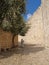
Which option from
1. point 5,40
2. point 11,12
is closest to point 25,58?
point 11,12

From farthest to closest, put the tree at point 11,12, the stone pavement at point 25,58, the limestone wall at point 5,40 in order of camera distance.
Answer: the limestone wall at point 5,40
the tree at point 11,12
the stone pavement at point 25,58

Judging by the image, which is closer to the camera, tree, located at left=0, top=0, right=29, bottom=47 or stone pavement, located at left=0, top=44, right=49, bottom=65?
stone pavement, located at left=0, top=44, right=49, bottom=65

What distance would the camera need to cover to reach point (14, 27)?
17203 mm

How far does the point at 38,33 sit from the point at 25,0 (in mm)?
20150

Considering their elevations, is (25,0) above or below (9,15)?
above

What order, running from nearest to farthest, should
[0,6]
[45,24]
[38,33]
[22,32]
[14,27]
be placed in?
[0,6], [14,27], [45,24], [22,32], [38,33]

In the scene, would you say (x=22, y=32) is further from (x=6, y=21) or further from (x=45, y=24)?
(x=6, y=21)

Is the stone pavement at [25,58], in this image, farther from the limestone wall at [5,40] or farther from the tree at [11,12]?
the limestone wall at [5,40]

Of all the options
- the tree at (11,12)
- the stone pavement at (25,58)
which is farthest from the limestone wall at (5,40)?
the stone pavement at (25,58)

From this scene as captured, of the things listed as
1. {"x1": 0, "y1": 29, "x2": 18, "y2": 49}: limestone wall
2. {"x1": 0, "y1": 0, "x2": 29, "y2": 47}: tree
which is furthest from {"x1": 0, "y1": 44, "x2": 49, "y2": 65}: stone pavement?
{"x1": 0, "y1": 29, "x2": 18, "y2": 49}: limestone wall

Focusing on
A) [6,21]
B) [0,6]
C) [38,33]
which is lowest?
[38,33]

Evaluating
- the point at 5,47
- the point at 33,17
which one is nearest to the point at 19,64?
the point at 5,47

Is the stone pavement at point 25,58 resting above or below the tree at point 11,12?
below

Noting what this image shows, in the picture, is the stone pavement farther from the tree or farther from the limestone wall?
the limestone wall
